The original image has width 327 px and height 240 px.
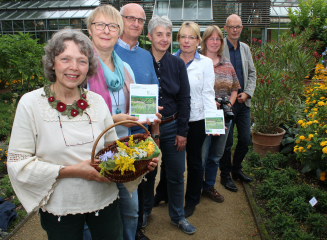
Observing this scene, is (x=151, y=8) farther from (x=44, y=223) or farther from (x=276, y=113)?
(x=44, y=223)

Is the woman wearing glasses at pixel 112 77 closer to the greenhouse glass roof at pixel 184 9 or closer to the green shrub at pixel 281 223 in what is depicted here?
the green shrub at pixel 281 223

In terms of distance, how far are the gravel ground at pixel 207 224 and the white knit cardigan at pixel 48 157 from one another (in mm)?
1615

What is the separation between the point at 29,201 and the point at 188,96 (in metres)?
1.77

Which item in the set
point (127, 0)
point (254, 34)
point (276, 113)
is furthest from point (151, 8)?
point (276, 113)

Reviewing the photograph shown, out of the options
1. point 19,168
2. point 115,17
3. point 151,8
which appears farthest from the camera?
point 151,8

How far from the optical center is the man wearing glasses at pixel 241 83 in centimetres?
376

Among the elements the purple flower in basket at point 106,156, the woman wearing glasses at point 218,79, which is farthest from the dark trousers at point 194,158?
the purple flower in basket at point 106,156

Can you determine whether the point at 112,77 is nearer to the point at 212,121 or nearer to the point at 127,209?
the point at 127,209

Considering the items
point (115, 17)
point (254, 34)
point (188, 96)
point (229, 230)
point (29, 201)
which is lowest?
point (229, 230)

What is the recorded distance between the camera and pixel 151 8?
1525 cm

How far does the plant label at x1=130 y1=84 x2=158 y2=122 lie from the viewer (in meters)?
2.12

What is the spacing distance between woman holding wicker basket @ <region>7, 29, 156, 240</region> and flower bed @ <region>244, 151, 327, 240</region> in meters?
2.11

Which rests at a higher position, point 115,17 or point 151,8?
point 151,8

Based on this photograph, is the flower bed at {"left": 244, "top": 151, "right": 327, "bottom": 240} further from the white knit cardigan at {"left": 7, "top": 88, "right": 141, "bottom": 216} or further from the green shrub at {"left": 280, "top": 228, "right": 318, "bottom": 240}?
the white knit cardigan at {"left": 7, "top": 88, "right": 141, "bottom": 216}
